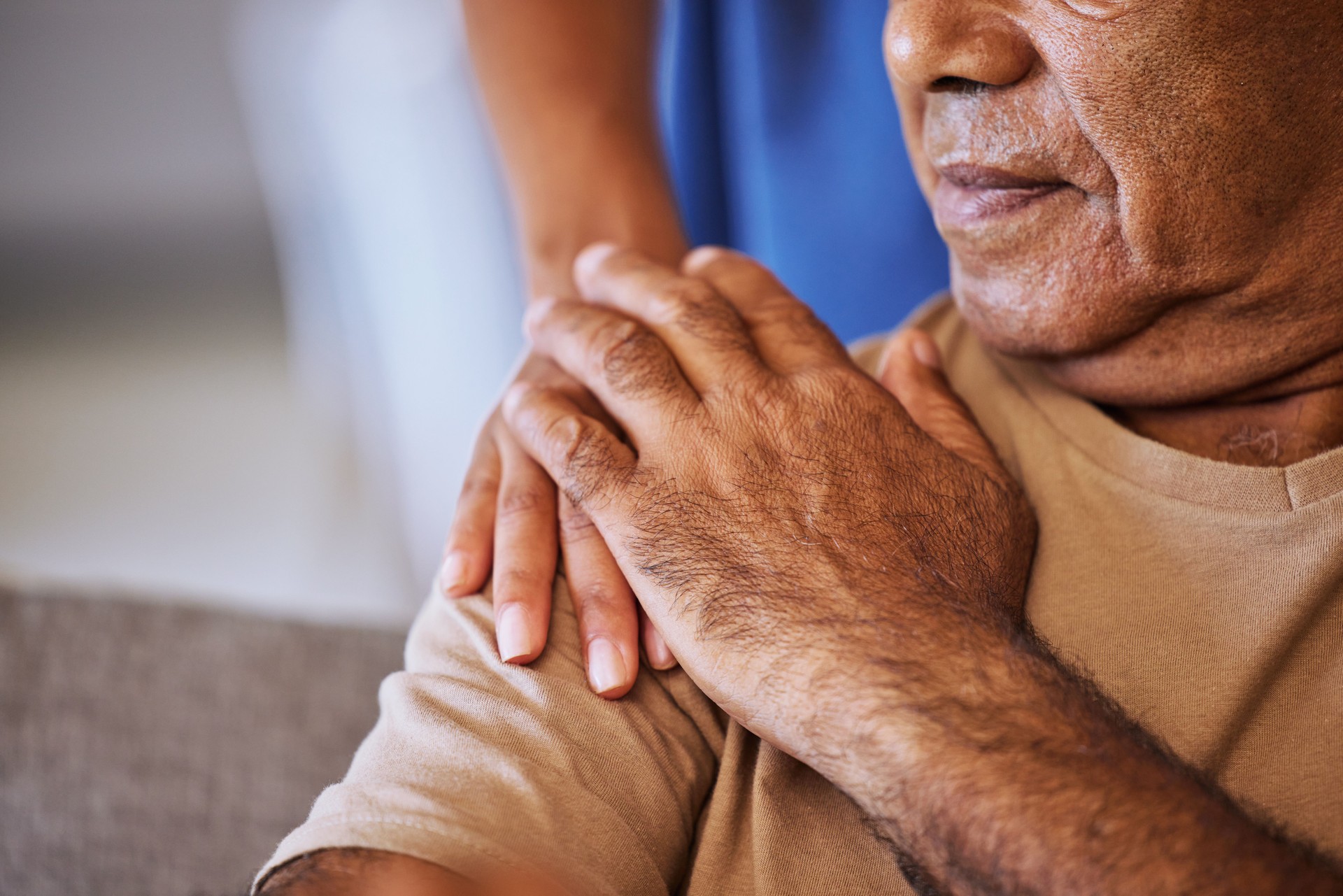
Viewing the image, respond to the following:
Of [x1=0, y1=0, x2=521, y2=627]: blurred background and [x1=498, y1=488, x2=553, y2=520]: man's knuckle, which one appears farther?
[x1=0, y1=0, x2=521, y2=627]: blurred background

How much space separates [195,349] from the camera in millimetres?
4090

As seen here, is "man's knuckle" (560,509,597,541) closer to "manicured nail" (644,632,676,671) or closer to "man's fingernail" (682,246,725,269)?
"manicured nail" (644,632,676,671)

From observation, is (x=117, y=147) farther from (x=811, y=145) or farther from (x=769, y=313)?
(x=769, y=313)

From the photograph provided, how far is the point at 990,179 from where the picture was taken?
0.98m

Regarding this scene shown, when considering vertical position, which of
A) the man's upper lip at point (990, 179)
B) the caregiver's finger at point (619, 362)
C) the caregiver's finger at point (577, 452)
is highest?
the man's upper lip at point (990, 179)

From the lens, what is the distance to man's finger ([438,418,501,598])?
101 centimetres

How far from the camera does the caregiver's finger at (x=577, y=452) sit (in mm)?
943

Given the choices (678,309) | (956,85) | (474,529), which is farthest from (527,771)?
(956,85)

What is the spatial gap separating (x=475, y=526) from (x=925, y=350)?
20.5 inches

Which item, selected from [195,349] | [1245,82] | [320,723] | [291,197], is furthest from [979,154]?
[195,349]

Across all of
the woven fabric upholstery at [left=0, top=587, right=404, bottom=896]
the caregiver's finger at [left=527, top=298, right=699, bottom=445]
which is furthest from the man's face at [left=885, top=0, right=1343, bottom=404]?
the woven fabric upholstery at [left=0, top=587, right=404, bottom=896]

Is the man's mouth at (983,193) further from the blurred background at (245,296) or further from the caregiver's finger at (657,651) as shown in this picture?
the blurred background at (245,296)

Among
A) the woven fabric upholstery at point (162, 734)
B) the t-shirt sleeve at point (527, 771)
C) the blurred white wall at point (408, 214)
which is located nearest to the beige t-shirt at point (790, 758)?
the t-shirt sleeve at point (527, 771)

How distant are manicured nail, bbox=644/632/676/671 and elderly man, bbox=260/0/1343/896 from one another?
16mm
